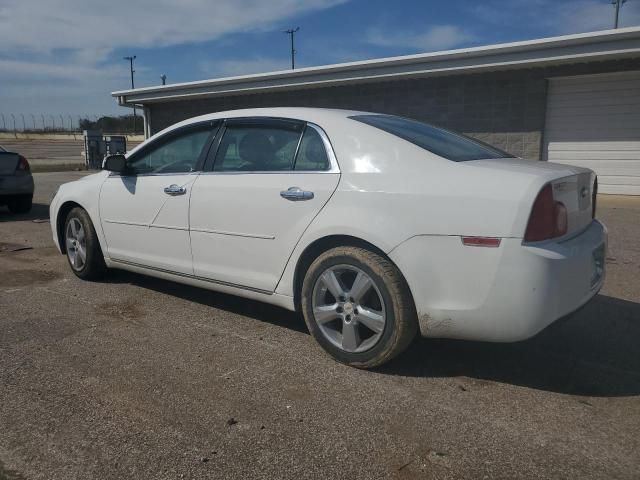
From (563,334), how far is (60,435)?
322cm

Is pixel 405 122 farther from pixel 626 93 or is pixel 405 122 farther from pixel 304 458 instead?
pixel 626 93

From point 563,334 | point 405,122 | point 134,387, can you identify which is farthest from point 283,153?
point 563,334

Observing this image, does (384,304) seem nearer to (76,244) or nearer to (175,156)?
(175,156)

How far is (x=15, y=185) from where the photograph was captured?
9.77 meters

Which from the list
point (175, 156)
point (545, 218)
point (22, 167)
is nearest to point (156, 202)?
point (175, 156)

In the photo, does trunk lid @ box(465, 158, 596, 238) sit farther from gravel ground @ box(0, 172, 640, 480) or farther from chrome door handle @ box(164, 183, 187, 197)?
chrome door handle @ box(164, 183, 187, 197)

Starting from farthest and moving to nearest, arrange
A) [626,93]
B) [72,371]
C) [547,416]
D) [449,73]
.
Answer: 1. [449,73]
2. [626,93]
3. [72,371]
4. [547,416]

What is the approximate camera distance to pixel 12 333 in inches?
156

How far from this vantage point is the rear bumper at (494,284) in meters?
2.81

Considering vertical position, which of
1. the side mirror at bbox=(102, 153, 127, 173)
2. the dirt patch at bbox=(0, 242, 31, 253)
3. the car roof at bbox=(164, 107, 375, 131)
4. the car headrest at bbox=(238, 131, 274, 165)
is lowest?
the dirt patch at bbox=(0, 242, 31, 253)

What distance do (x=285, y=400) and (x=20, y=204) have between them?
8.97 meters

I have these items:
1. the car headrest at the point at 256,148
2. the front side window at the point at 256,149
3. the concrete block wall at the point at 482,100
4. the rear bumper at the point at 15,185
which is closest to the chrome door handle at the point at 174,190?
the front side window at the point at 256,149

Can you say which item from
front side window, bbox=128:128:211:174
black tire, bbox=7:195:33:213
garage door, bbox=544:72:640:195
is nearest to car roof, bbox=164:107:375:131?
front side window, bbox=128:128:211:174

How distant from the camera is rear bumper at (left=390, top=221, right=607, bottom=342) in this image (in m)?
2.81
